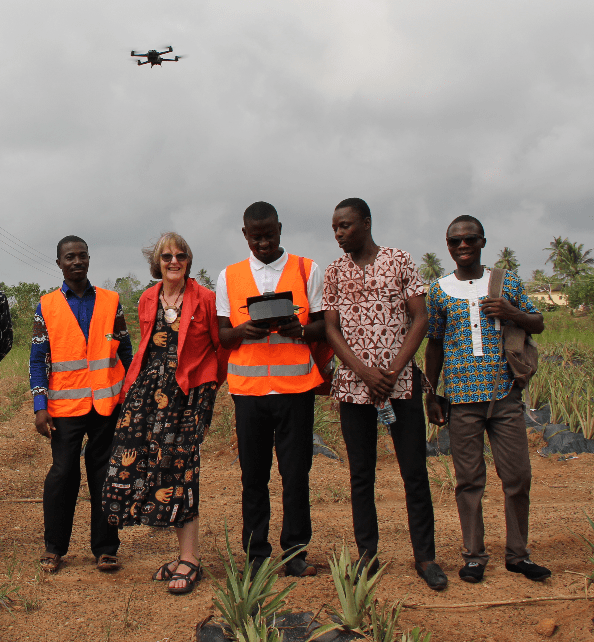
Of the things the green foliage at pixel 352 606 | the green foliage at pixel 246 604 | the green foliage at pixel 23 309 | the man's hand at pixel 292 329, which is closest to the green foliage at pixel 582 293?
the green foliage at pixel 23 309

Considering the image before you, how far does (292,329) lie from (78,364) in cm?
137

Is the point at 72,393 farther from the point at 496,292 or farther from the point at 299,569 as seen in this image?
the point at 496,292

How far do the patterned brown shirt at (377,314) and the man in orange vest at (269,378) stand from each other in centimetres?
21

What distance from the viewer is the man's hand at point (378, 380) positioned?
295 centimetres

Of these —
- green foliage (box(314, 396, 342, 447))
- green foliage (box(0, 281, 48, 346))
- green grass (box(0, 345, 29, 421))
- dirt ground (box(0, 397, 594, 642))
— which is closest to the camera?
dirt ground (box(0, 397, 594, 642))

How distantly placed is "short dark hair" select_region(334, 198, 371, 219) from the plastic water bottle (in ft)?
3.21

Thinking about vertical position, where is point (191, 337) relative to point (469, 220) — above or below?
below

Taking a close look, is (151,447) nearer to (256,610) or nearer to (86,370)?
(86,370)

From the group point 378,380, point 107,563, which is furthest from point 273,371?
point 107,563

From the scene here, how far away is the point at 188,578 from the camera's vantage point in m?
3.14

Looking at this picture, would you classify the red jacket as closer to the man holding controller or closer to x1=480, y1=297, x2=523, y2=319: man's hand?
the man holding controller

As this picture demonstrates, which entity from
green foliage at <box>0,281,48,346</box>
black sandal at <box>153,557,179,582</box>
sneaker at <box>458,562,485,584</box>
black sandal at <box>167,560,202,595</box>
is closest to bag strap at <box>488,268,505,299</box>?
sneaker at <box>458,562,485,584</box>

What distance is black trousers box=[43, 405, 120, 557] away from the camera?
11.6 feet

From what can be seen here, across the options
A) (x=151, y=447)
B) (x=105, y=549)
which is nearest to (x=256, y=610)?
(x=151, y=447)
